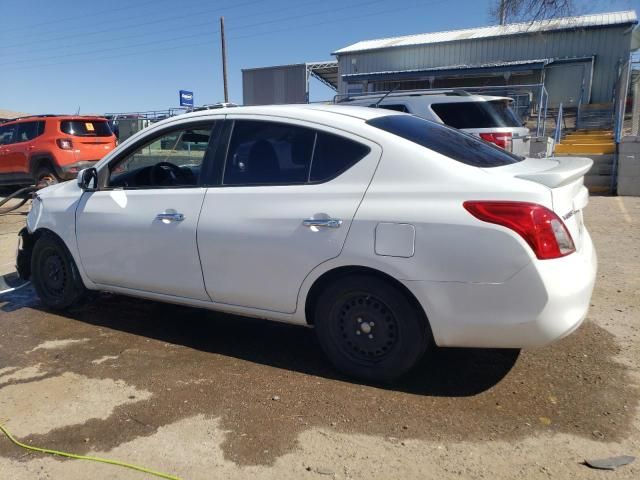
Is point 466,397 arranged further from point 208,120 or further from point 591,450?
point 208,120

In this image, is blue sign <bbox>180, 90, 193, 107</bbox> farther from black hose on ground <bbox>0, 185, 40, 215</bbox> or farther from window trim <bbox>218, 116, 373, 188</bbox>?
window trim <bbox>218, 116, 373, 188</bbox>

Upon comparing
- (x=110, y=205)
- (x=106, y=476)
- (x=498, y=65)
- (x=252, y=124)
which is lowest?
(x=106, y=476)

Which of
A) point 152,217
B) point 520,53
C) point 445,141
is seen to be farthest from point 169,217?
point 520,53

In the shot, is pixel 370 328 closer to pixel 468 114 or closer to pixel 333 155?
pixel 333 155

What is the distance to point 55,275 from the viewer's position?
4.75 m

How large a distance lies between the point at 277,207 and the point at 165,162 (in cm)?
146

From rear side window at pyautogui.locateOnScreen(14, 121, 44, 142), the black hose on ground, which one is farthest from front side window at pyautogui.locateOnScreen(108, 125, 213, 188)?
rear side window at pyautogui.locateOnScreen(14, 121, 44, 142)

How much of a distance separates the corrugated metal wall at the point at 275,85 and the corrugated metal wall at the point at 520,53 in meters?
6.01

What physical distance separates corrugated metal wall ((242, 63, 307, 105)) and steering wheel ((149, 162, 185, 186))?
3211cm

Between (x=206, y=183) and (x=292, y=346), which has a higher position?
(x=206, y=183)

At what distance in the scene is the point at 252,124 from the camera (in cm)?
377

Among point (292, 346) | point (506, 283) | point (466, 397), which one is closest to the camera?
point (506, 283)

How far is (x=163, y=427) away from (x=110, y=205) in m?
1.93

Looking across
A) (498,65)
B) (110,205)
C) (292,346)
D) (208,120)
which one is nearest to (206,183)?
(208,120)
